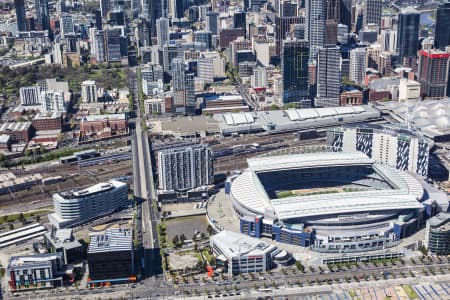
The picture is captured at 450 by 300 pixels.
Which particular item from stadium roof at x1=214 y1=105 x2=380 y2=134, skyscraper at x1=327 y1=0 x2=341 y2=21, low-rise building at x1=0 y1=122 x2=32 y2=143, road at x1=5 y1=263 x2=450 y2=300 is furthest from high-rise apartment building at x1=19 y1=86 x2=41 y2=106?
skyscraper at x1=327 y1=0 x2=341 y2=21

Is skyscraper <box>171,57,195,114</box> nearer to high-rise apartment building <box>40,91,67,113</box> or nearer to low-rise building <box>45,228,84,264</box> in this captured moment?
high-rise apartment building <box>40,91,67,113</box>

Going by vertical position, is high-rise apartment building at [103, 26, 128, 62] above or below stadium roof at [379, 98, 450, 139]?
above

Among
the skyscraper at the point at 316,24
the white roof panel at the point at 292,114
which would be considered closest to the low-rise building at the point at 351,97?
the white roof panel at the point at 292,114

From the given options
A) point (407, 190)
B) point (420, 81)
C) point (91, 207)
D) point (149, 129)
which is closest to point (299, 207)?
point (407, 190)

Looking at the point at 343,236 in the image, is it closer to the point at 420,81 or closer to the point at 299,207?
the point at 299,207

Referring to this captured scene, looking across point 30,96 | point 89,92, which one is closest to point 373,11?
point 89,92

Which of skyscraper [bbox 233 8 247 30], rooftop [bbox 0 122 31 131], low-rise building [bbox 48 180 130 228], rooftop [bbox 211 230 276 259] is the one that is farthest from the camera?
skyscraper [bbox 233 8 247 30]
